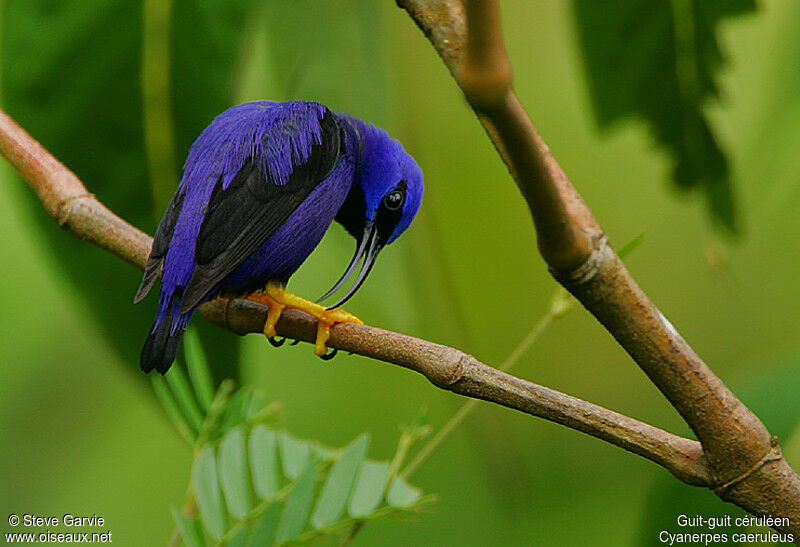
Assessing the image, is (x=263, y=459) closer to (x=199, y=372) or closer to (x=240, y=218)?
(x=199, y=372)

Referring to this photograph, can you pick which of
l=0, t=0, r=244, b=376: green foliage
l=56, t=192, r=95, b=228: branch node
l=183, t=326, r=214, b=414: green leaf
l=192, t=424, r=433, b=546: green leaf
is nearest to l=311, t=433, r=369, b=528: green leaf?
l=192, t=424, r=433, b=546: green leaf

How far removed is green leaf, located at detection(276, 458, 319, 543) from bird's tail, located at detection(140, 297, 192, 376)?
0.96 feet

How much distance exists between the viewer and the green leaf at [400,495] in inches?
51.7

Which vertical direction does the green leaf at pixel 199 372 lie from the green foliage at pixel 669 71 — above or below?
above

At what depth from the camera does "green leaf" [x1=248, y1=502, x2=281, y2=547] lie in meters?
1.19

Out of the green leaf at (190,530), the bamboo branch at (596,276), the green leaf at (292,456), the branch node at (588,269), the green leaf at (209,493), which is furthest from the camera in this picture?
the green leaf at (292,456)

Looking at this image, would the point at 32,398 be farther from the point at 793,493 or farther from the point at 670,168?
the point at 793,493

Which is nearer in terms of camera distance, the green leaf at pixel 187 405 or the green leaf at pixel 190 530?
the green leaf at pixel 190 530

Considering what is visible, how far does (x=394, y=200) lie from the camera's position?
1866mm

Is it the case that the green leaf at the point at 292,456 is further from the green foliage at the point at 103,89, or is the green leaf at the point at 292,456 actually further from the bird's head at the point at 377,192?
the bird's head at the point at 377,192

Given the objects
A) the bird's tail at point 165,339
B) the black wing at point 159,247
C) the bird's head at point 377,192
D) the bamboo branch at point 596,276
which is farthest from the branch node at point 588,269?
the bird's head at point 377,192

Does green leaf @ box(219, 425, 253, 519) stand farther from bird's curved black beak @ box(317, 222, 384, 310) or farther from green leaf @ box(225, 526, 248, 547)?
bird's curved black beak @ box(317, 222, 384, 310)

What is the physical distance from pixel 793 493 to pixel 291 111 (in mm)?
1217

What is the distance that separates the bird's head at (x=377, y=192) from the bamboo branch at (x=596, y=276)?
3.03ft
